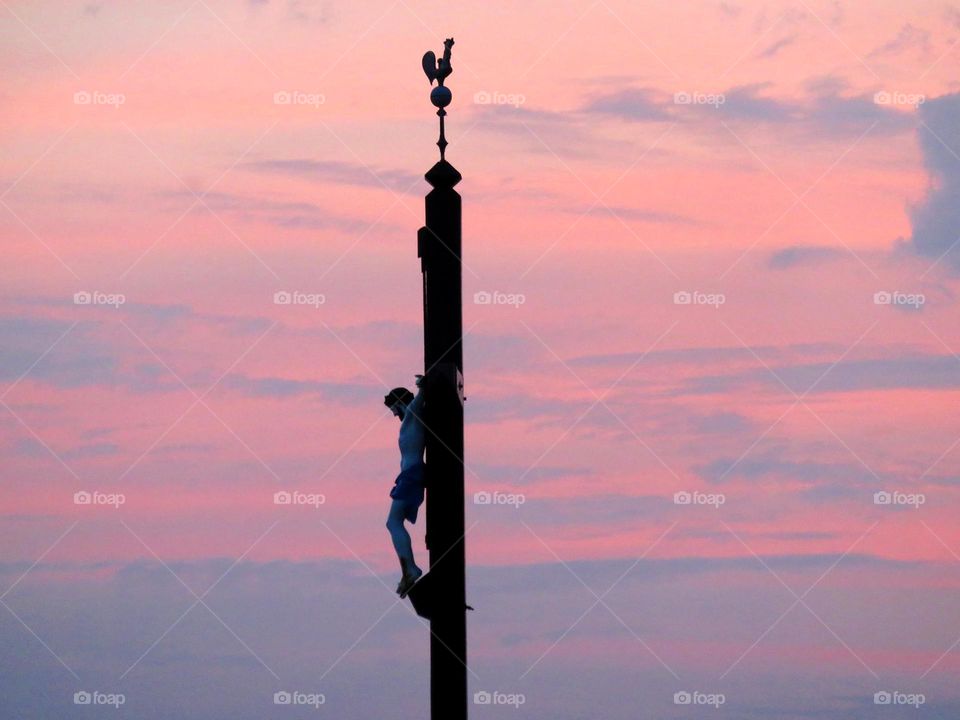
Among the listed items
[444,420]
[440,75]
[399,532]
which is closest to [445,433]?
[444,420]

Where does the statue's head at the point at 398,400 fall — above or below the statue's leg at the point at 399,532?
above

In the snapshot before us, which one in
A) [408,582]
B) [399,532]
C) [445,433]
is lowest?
[408,582]

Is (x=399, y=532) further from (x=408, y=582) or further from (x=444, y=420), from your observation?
(x=444, y=420)

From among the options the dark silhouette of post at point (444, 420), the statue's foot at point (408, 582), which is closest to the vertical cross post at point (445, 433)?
the dark silhouette of post at point (444, 420)

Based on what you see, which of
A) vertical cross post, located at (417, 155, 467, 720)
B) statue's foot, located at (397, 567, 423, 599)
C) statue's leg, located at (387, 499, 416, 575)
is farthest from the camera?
statue's leg, located at (387, 499, 416, 575)

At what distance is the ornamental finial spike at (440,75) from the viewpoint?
42.2 ft

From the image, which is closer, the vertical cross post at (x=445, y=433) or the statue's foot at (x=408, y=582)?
the vertical cross post at (x=445, y=433)

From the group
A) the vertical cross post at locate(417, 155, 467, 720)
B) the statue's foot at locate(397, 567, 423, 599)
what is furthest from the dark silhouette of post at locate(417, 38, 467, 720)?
the statue's foot at locate(397, 567, 423, 599)

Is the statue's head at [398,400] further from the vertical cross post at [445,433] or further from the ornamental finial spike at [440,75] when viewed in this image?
the ornamental finial spike at [440,75]

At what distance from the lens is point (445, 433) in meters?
12.9

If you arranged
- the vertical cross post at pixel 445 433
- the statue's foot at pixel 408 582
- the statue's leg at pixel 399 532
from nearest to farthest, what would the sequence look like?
the vertical cross post at pixel 445 433
the statue's foot at pixel 408 582
the statue's leg at pixel 399 532

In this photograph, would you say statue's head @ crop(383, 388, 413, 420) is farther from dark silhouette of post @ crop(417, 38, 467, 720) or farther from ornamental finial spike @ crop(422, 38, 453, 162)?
ornamental finial spike @ crop(422, 38, 453, 162)

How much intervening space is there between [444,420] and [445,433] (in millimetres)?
127

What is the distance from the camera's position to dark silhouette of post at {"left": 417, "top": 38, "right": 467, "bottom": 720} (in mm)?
12617
